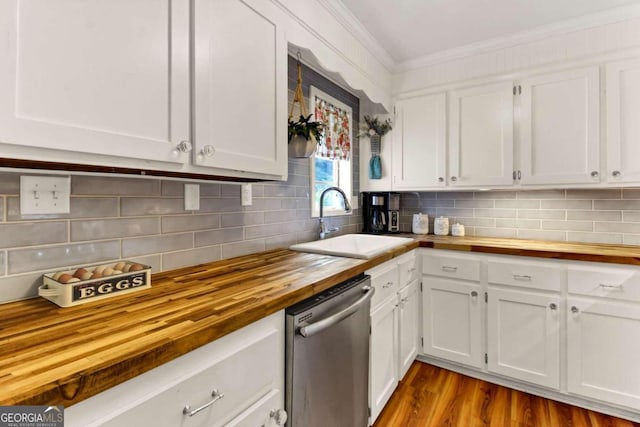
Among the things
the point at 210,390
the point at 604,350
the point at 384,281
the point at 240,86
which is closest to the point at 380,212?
the point at 384,281

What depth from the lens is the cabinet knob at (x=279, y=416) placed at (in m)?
1.03

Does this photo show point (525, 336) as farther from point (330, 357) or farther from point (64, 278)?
point (64, 278)

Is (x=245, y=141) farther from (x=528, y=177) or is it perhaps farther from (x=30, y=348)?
(x=528, y=177)

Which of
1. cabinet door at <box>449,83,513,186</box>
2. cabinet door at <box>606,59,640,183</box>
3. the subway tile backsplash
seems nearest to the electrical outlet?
cabinet door at <box>449,83,513,186</box>

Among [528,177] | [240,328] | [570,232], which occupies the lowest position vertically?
[240,328]

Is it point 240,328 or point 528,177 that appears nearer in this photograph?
point 240,328

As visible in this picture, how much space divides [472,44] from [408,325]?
2.08 meters

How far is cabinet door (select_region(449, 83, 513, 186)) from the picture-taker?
2.32 m

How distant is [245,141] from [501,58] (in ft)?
6.87

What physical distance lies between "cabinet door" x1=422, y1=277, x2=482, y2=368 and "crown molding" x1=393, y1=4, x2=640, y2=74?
1.69 meters

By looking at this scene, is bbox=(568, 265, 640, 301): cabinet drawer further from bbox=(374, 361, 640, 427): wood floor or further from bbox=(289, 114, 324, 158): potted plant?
bbox=(289, 114, 324, 158): potted plant

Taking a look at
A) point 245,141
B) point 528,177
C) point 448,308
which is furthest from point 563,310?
point 245,141

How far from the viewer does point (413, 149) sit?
8.77 ft

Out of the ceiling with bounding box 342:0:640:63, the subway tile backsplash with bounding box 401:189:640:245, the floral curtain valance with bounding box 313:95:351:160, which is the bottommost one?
the subway tile backsplash with bounding box 401:189:640:245
